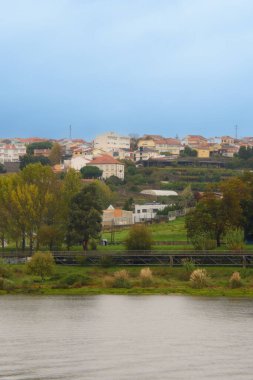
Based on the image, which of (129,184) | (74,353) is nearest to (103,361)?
(74,353)

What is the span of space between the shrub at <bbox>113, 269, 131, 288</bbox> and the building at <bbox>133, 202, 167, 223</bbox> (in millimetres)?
41937

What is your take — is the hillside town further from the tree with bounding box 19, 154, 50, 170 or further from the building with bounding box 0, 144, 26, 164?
the tree with bounding box 19, 154, 50, 170

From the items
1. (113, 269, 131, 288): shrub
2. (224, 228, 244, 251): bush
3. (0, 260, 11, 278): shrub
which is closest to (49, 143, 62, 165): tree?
(224, 228, 244, 251): bush

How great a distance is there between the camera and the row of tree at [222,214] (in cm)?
7281

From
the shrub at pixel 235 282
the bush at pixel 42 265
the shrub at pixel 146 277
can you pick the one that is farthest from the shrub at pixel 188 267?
the bush at pixel 42 265

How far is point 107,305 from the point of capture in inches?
2058

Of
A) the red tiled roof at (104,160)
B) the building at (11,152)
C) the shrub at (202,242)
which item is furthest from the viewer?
the building at (11,152)

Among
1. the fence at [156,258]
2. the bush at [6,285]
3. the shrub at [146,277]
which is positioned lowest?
the bush at [6,285]

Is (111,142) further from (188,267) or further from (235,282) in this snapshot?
(235,282)

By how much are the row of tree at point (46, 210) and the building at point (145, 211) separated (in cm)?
2600

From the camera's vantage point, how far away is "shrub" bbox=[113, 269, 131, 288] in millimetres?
61531

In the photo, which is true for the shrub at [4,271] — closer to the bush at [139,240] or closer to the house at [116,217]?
the bush at [139,240]

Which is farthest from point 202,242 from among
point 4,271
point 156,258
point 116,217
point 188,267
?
point 116,217

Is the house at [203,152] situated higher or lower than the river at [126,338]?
higher
